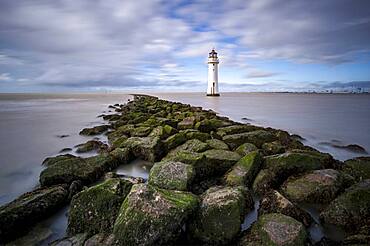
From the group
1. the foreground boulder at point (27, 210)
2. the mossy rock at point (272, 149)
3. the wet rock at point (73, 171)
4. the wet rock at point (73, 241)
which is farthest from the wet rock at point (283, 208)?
the wet rock at point (73, 171)

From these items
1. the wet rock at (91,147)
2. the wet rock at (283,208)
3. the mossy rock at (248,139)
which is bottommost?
the wet rock at (91,147)

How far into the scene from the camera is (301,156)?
4.21m

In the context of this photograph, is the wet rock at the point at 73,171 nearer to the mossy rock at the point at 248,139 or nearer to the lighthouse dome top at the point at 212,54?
the mossy rock at the point at 248,139

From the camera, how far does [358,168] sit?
14.7ft

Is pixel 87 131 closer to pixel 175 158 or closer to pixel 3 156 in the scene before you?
pixel 3 156

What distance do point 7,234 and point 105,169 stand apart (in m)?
2.00

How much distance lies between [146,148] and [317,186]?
318 cm

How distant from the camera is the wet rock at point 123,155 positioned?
17.6 feet

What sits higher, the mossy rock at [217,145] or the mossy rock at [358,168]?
the mossy rock at [217,145]

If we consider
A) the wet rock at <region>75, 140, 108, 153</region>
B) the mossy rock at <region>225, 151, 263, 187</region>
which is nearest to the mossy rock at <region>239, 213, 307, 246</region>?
the mossy rock at <region>225, 151, 263, 187</region>

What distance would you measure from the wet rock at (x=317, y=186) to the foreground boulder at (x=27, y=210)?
302cm

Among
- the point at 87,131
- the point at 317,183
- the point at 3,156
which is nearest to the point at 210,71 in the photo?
the point at 87,131

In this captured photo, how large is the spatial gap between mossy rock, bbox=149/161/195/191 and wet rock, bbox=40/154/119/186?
130 cm

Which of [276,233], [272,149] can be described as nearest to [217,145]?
[272,149]
